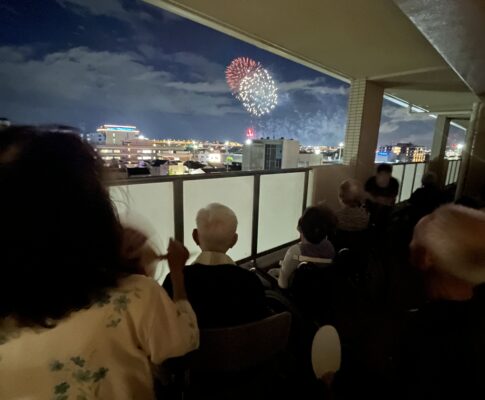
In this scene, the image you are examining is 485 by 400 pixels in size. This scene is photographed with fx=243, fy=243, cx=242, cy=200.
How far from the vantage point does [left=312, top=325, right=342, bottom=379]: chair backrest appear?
1619 millimetres

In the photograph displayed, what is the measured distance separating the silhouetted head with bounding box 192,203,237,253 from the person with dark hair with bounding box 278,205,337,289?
69 centimetres

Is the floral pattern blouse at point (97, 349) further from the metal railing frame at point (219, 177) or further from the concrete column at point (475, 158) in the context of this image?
the concrete column at point (475, 158)

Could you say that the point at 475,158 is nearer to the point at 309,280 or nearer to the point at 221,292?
the point at 309,280

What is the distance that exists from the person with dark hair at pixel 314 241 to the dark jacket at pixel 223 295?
2.44ft

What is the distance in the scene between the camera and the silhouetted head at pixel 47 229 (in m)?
0.60

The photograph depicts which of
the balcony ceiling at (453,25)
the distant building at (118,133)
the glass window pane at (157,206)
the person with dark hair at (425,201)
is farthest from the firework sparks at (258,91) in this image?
the distant building at (118,133)

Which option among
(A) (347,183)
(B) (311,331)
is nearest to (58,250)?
(B) (311,331)

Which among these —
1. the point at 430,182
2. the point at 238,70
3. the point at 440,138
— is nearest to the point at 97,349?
the point at 430,182

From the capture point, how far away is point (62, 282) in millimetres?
644

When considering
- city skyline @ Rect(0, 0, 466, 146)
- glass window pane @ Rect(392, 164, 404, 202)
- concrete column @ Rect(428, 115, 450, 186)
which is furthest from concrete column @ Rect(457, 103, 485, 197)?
city skyline @ Rect(0, 0, 466, 146)

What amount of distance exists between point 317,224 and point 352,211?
4.41ft

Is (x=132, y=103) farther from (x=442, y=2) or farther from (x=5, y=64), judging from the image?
(x=442, y=2)

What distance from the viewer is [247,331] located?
1.02m

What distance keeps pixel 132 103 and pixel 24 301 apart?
56.6 metres
